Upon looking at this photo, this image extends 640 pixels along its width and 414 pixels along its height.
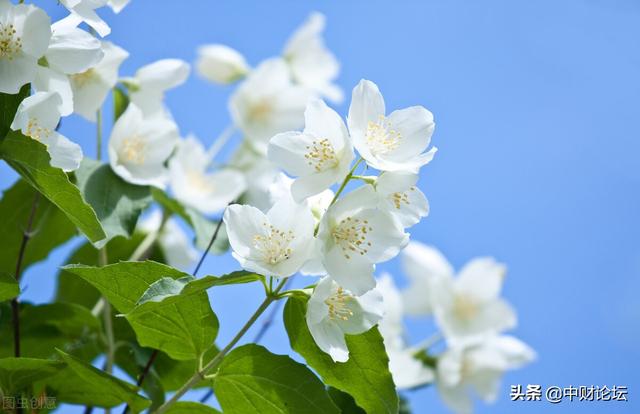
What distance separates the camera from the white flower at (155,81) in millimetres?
1408

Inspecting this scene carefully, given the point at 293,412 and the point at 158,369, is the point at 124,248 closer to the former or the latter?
the point at 158,369

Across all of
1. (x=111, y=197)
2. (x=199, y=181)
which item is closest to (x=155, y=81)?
(x=111, y=197)

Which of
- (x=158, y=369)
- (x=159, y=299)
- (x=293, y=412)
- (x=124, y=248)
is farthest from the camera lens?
(x=124, y=248)

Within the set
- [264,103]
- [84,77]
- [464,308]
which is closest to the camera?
[84,77]

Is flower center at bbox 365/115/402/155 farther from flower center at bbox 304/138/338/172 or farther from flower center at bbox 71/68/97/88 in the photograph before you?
flower center at bbox 71/68/97/88

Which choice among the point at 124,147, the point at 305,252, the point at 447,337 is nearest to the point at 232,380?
the point at 305,252

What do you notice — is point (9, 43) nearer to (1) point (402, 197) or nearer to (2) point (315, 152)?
(2) point (315, 152)

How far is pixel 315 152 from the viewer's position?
0.96 meters

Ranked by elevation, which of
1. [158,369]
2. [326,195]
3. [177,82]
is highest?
[177,82]

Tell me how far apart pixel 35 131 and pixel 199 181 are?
69cm

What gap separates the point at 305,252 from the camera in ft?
3.05

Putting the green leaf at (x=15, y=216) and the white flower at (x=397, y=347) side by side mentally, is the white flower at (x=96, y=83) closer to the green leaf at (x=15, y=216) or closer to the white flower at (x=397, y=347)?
the green leaf at (x=15, y=216)

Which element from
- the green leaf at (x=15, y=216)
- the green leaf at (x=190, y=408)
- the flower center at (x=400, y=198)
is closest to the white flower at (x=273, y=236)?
the flower center at (x=400, y=198)

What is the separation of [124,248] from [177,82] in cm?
49
